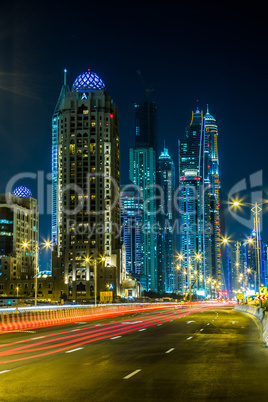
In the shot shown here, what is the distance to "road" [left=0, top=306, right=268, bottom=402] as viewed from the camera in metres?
12.9

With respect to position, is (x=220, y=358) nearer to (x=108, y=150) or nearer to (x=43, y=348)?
(x=43, y=348)

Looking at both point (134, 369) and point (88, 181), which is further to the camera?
point (88, 181)

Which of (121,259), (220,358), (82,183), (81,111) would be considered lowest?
(220,358)

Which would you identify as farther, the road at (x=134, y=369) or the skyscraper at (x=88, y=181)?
the skyscraper at (x=88, y=181)

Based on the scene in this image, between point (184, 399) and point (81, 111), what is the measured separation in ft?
617

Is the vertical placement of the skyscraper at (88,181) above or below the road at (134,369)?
above

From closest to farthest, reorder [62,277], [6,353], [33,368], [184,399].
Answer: [184,399]
[33,368]
[6,353]
[62,277]

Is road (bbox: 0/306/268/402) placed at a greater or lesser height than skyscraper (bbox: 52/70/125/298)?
lesser

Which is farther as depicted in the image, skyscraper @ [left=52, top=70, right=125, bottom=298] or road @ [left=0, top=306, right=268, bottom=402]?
skyscraper @ [left=52, top=70, right=125, bottom=298]

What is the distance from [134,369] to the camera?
17.1 meters

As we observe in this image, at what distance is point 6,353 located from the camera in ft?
70.9

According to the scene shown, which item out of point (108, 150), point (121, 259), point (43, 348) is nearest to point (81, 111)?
point (108, 150)

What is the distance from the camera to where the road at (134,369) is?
12.9 meters

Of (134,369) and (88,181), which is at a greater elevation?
(88,181)
